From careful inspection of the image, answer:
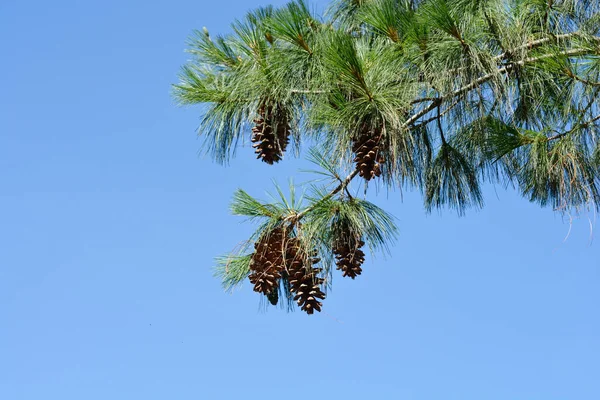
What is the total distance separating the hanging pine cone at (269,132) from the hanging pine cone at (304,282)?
407mm

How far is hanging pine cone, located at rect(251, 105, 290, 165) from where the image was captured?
398cm

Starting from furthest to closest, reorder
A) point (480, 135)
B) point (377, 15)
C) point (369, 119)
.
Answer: point (480, 135) → point (377, 15) → point (369, 119)

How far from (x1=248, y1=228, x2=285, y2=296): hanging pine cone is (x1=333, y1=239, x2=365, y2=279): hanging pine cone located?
8.2 inches

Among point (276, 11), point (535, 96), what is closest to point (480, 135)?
point (535, 96)

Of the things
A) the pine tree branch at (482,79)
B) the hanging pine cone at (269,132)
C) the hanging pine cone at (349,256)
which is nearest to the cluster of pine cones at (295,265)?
the hanging pine cone at (349,256)

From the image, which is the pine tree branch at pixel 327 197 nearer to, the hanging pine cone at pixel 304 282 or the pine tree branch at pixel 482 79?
the hanging pine cone at pixel 304 282

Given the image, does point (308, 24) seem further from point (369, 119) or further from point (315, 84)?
point (369, 119)

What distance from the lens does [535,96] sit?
4.02 metres

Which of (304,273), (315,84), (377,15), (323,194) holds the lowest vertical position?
(304,273)

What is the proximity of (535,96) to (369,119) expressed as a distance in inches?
30.7

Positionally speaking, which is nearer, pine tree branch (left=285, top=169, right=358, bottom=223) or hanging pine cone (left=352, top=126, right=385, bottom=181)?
hanging pine cone (left=352, top=126, right=385, bottom=181)

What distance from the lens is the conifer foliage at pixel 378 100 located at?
145 inches

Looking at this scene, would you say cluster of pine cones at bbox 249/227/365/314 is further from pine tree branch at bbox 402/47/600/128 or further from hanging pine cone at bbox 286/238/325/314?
pine tree branch at bbox 402/47/600/128

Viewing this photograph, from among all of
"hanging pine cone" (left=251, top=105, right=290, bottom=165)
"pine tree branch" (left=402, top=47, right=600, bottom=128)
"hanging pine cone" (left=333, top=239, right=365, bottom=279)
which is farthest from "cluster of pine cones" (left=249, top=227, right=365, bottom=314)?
"pine tree branch" (left=402, top=47, right=600, bottom=128)
